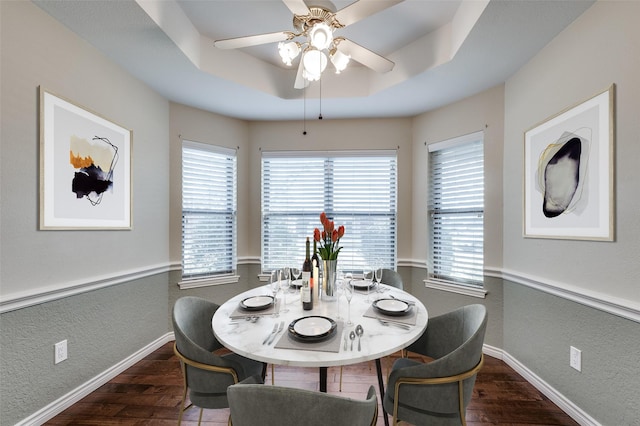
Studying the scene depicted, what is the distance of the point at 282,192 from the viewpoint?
11.7 feet

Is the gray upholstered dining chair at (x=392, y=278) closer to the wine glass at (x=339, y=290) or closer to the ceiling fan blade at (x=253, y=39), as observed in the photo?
the wine glass at (x=339, y=290)

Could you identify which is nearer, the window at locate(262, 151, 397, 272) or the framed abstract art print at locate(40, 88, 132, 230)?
the framed abstract art print at locate(40, 88, 132, 230)

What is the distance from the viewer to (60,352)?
6.27 feet

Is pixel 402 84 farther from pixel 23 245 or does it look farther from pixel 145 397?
pixel 145 397

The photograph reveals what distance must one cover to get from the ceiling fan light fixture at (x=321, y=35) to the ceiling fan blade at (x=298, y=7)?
10 cm

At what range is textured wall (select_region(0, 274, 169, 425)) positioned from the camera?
1658 millimetres

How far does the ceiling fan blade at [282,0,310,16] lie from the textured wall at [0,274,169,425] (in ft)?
7.60

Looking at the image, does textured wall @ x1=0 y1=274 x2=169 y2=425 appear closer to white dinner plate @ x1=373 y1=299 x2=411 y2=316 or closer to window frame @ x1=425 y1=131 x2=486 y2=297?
white dinner plate @ x1=373 y1=299 x2=411 y2=316

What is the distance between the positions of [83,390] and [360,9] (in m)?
3.08

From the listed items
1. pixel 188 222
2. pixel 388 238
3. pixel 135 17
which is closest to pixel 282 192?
pixel 188 222

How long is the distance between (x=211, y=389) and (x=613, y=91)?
2.72 metres

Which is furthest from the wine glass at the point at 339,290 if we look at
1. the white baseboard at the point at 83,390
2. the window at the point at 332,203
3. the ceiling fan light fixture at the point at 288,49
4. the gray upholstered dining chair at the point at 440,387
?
the white baseboard at the point at 83,390

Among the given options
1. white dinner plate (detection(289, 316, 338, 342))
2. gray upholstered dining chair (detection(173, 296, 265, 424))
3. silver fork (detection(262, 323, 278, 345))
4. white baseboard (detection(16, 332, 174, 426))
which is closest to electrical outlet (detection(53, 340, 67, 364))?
white baseboard (detection(16, 332, 174, 426))

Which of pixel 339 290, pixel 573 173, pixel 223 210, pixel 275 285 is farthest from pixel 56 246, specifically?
pixel 573 173
